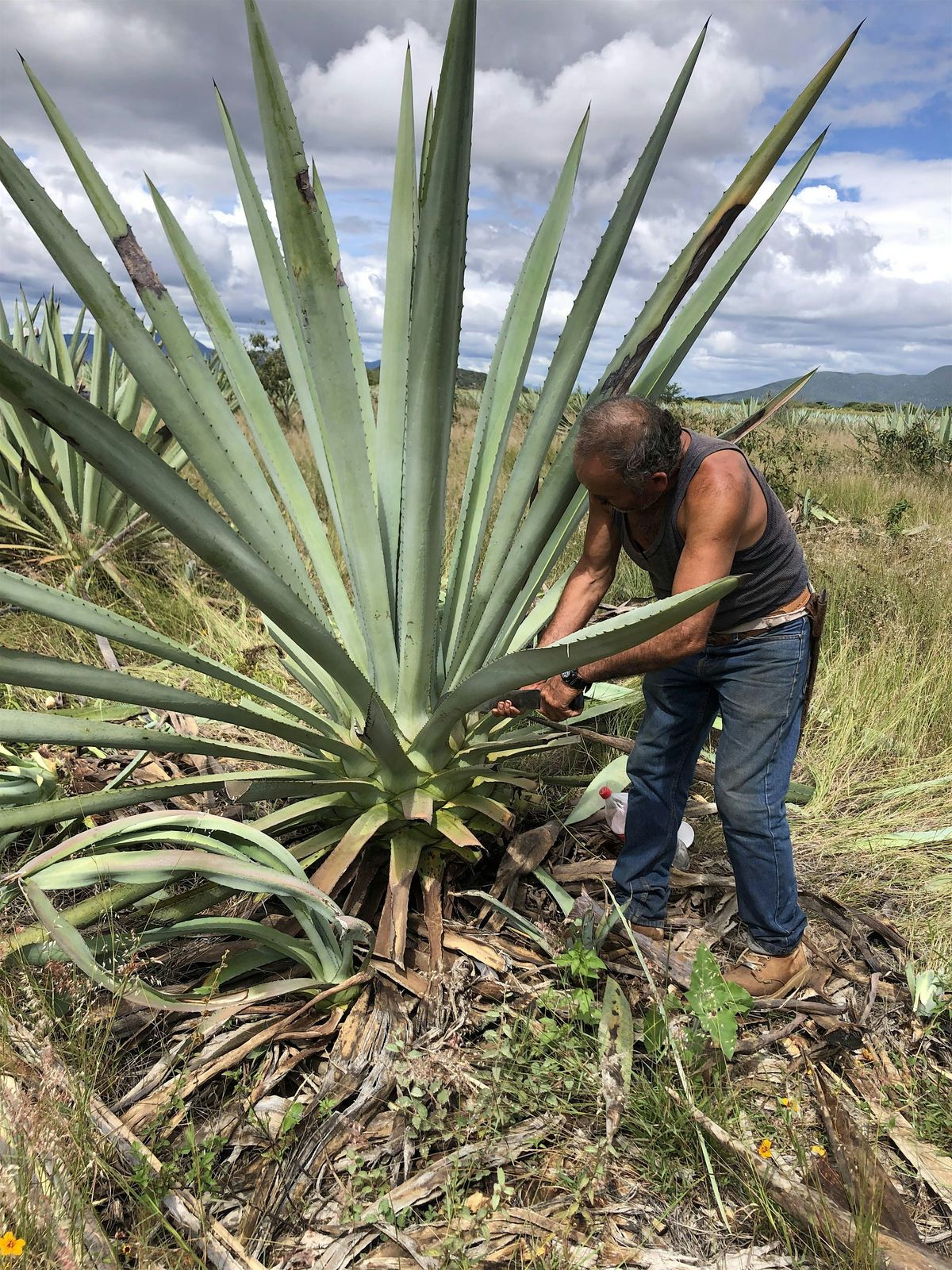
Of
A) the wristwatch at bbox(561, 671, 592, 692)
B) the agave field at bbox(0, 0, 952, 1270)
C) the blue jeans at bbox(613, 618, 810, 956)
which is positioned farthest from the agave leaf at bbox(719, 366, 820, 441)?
the wristwatch at bbox(561, 671, 592, 692)

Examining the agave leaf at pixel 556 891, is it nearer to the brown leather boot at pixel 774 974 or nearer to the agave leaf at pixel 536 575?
the brown leather boot at pixel 774 974

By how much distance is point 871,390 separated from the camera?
98.6 meters

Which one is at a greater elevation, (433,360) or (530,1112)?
(433,360)

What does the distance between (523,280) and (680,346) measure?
0.47 m

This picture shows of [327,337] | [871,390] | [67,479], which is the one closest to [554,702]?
[327,337]

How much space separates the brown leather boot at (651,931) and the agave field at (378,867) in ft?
0.38

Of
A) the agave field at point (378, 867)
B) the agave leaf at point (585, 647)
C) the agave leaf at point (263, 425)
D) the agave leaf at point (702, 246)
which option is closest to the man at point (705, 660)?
the agave field at point (378, 867)

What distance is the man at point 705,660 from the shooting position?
1.85 meters

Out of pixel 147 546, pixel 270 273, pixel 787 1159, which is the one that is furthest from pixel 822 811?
pixel 147 546

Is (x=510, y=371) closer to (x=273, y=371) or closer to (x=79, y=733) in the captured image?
(x=79, y=733)

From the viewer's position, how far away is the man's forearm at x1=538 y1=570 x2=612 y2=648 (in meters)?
2.30

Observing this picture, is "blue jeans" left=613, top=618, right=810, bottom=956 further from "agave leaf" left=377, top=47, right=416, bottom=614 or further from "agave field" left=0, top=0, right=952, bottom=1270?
"agave leaf" left=377, top=47, right=416, bottom=614

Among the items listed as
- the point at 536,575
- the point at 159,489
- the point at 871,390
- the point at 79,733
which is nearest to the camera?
the point at 159,489

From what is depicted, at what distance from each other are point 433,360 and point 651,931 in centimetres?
156
